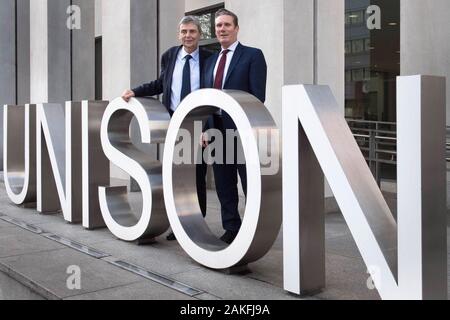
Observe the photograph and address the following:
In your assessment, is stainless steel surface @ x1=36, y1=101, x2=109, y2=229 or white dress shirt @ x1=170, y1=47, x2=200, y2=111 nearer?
white dress shirt @ x1=170, y1=47, x2=200, y2=111

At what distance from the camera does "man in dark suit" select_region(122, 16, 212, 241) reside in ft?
16.2

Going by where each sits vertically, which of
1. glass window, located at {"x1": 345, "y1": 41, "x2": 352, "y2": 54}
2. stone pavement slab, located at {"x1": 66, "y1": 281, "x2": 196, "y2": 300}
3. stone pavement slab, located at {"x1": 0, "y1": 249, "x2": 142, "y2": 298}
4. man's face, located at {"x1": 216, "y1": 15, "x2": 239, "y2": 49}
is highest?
glass window, located at {"x1": 345, "y1": 41, "x2": 352, "y2": 54}

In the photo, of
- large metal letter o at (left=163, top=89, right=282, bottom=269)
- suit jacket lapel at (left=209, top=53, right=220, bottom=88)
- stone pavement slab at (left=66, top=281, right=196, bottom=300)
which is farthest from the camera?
suit jacket lapel at (left=209, top=53, right=220, bottom=88)

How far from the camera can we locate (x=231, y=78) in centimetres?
446

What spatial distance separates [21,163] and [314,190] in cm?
542

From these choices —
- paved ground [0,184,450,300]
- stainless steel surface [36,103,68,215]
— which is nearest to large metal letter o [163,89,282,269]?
paved ground [0,184,450,300]

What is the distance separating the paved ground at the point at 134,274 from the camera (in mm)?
3602

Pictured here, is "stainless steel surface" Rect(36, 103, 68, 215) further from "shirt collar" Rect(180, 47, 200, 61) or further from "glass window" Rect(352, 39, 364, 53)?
"glass window" Rect(352, 39, 364, 53)

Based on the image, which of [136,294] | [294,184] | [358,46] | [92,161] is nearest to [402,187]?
[294,184]

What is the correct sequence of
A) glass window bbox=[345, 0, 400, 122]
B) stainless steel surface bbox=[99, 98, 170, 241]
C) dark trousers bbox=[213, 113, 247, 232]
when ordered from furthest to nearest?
glass window bbox=[345, 0, 400, 122] < stainless steel surface bbox=[99, 98, 170, 241] < dark trousers bbox=[213, 113, 247, 232]

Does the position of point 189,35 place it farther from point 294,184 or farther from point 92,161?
point 294,184

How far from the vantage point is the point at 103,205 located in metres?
5.36

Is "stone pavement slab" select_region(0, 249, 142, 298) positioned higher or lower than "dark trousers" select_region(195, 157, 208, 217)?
lower

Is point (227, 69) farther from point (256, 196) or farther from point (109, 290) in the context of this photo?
point (109, 290)
